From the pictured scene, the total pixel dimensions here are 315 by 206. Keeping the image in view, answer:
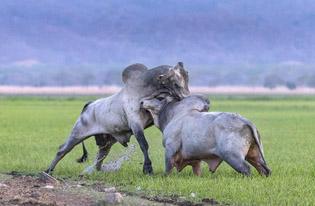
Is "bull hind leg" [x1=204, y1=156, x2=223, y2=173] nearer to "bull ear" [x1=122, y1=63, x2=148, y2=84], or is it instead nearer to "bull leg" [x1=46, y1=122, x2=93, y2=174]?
"bull ear" [x1=122, y1=63, x2=148, y2=84]

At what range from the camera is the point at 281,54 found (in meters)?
199

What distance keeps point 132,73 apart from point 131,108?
2.03ft

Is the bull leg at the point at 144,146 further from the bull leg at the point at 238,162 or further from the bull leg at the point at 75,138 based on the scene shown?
the bull leg at the point at 238,162

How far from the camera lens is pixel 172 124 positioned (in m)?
14.3

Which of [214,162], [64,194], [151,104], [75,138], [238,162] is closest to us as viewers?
[64,194]

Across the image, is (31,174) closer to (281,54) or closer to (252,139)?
(252,139)

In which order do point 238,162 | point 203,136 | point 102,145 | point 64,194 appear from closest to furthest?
point 64,194 → point 238,162 → point 203,136 → point 102,145

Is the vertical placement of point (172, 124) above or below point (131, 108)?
below

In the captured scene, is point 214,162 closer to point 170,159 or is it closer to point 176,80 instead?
point 170,159

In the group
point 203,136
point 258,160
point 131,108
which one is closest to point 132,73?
point 131,108

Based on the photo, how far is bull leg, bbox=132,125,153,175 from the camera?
14422 millimetres

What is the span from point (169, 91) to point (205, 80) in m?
142

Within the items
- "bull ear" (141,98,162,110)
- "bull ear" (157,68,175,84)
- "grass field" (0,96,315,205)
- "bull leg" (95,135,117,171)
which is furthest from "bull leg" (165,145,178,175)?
"bull leg" (95,135,117,171)

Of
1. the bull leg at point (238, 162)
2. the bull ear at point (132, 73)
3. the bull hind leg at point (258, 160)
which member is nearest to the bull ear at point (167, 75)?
Result: the bull ear at point (132, 73)
